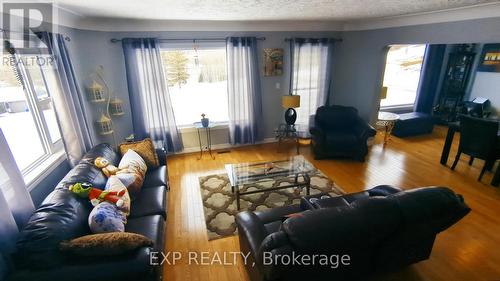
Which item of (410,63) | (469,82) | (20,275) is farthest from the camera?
(410,63)

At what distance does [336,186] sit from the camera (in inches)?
137

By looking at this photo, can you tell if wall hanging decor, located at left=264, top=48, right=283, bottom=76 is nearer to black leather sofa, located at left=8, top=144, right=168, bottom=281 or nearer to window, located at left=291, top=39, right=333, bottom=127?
window, located at left=291, top=39, right=333, bottom=127

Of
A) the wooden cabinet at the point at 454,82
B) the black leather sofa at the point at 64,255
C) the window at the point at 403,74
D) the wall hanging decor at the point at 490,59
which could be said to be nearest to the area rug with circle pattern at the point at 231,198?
the black leather sofa at the point at 64,255

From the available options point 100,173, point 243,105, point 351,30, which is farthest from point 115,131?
point 351,30

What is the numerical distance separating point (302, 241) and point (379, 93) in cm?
408

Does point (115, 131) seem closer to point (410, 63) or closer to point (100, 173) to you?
point (100, 173)

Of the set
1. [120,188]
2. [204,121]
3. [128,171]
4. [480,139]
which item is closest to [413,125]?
[480,139]

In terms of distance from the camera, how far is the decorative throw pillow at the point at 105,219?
1.83 metres

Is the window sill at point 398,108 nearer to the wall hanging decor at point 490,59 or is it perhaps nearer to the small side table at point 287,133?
the wall hanging decor at point 490,59

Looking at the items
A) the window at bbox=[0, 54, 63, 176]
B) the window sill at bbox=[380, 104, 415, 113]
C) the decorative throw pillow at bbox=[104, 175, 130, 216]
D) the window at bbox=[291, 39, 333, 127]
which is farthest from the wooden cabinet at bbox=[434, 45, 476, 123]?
the window at bbox=[0, 54, 63, 176]

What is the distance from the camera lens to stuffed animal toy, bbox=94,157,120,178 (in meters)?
2.59

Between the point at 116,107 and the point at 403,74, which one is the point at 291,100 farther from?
the point at 403,74

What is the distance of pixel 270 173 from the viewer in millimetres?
3268

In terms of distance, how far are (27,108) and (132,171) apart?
1.23 m
